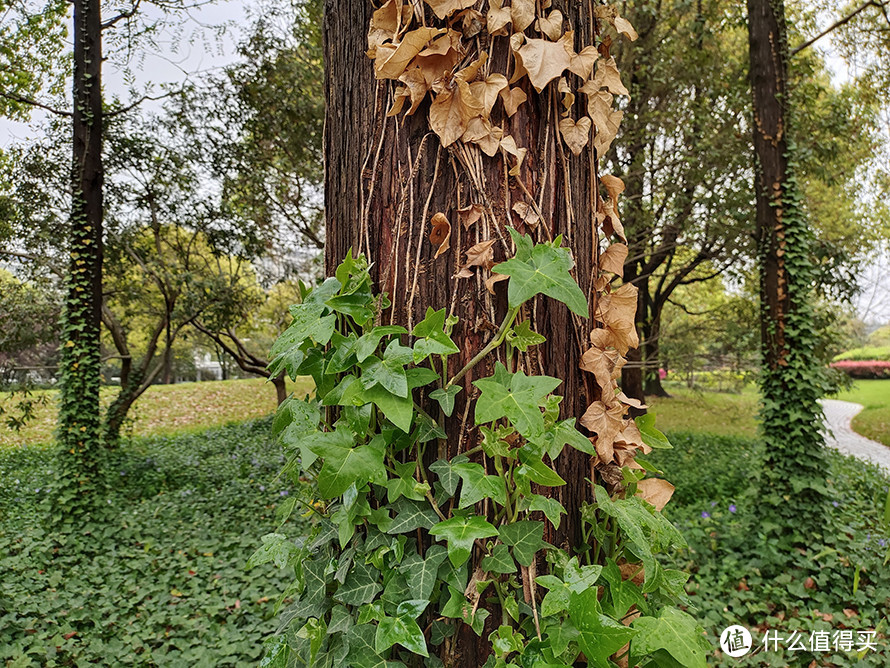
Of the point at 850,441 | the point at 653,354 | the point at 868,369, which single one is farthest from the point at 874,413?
the point at 868,369

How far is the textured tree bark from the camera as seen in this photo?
13.2 feet

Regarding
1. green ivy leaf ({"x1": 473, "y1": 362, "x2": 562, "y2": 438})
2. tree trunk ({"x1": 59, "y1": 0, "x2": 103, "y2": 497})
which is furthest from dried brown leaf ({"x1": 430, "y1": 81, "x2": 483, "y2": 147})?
tree trunk ({"x1": 59, "y1": 0, "x2": 103, "y2": 497})

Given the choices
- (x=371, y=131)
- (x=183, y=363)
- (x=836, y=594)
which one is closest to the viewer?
(x=371, y=131)

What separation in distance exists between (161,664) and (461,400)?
246 cm

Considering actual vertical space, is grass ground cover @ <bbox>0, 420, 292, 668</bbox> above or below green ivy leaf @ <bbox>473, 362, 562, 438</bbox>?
below

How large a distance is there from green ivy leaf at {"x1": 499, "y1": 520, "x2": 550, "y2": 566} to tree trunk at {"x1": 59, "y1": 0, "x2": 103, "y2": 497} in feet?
16.3

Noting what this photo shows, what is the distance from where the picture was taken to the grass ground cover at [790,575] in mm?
2732

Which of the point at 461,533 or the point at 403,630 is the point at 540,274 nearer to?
the point at 461,533

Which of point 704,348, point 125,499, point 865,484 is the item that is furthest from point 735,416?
point 125,499

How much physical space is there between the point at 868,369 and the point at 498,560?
24.1m

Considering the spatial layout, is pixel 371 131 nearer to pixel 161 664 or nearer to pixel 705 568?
pixel 161 664

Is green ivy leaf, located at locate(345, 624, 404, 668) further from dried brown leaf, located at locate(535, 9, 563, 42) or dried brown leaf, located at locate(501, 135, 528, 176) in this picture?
dried brown leaf, located at locate(535, 9, 563, 42)

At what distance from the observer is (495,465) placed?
34.9 inches

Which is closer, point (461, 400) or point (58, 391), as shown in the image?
point (461, 400)
